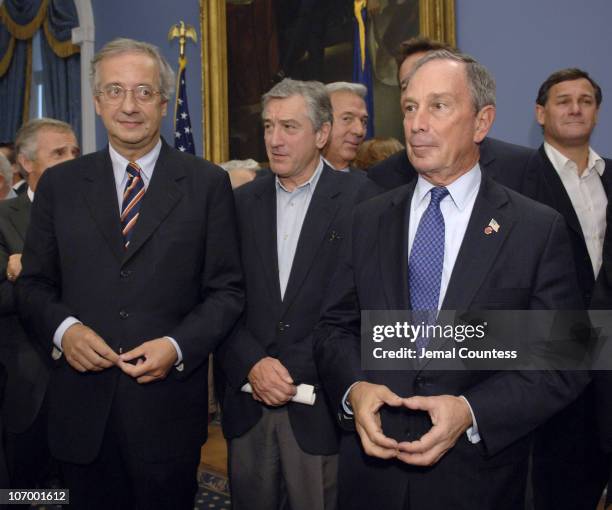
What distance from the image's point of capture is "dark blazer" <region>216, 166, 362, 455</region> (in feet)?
8.71

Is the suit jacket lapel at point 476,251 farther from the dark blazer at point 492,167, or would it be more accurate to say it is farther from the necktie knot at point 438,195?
the dark blazer at point 492,167

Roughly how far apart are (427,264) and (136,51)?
50.3 inches

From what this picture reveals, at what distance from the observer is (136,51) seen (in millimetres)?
2518

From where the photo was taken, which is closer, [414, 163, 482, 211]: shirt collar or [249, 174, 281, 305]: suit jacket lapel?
[414, 163, 482, 211]: shirt collar

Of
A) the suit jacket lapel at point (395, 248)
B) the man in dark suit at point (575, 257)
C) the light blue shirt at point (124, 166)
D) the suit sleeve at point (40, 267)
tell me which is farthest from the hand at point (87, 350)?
the man in dark suit at point (575, 257)

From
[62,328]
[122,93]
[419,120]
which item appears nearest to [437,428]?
[419,120]

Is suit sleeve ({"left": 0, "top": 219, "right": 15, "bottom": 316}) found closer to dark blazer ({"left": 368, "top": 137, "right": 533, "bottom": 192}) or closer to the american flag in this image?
dark blazer ({"left": 368, "top": 137, "right": 533, "bottom": 192})

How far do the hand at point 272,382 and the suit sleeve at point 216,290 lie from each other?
0.65 feet

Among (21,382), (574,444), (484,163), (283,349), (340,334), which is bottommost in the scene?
(574,444)

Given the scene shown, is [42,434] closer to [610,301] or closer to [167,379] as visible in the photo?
[167,379]

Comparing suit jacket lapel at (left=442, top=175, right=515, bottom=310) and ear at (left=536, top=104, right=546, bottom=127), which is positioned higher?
ear at (left=536, top=104, right=546, bottom=127)

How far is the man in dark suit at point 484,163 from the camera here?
2705mm

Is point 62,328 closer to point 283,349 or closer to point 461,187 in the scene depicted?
point 283,349

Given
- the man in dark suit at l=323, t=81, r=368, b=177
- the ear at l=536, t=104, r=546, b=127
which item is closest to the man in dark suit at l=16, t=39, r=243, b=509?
the man in dark suit at l=323, t=81, r=368, b=177
